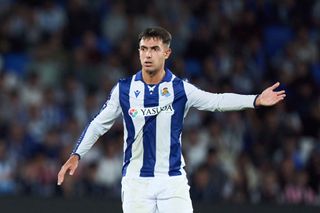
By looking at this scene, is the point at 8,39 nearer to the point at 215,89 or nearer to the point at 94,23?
the point at 94,23

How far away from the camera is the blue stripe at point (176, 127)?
22.2ft

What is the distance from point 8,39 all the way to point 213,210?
518 cm

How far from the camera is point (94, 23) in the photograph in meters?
13.6

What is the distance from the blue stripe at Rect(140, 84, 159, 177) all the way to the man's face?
0.19m

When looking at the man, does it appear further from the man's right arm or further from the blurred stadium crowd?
the blurred stadium crowd

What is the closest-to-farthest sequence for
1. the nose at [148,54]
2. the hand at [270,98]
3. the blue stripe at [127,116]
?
1. the hand at [270,98]
2. the nose at [148,54]
3. the blue stripe at [127,116]

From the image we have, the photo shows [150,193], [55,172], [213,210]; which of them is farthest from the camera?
[55,172]

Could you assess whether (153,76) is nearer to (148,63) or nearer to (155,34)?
(148,63)

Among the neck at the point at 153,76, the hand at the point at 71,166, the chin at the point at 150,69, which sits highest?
the chin at the point at 150,69

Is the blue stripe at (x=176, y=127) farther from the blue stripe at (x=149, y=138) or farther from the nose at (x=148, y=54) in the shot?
the nose at (x=148, y=54)

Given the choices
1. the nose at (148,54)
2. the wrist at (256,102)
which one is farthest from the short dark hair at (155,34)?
the wrist at (256,102)

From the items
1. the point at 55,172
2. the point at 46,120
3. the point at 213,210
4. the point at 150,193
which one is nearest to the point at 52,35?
the point at 46,120

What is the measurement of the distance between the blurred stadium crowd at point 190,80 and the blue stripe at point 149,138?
3486 millimetres

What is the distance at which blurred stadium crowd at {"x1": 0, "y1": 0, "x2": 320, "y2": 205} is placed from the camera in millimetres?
11180
